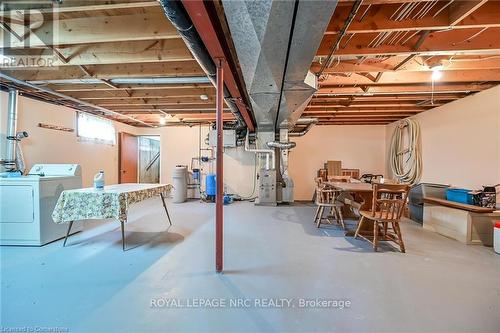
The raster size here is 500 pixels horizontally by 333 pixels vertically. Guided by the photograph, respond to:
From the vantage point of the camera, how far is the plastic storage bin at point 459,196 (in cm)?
330

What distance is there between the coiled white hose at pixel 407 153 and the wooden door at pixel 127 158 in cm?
796

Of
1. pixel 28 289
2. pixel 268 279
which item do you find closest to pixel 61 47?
pixel 28 289

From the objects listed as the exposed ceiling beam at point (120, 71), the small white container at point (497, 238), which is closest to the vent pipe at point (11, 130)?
the exposed ceiling beam at point (120, 71)

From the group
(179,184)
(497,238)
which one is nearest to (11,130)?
(179,184)

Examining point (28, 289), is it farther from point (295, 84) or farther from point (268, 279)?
point (295, 84)

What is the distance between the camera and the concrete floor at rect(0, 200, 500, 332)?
1547 mm

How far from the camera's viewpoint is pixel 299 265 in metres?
2.39

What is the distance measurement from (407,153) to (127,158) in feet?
26.8

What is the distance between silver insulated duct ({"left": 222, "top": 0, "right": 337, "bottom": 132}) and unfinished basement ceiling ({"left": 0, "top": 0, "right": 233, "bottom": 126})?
2.89ft

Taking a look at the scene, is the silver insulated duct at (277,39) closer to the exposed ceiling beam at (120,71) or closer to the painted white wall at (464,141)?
the exposed ceiling beam at (120,71)

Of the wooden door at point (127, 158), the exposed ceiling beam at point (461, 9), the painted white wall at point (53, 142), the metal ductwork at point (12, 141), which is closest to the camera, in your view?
the exposed ceiling beam at point (461, 9)

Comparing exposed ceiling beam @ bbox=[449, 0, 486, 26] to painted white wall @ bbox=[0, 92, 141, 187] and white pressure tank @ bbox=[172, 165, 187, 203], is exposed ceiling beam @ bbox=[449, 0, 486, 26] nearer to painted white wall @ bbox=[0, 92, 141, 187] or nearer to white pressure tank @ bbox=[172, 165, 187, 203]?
white pressure tank @ bbox=[172, 165, 187, 203]

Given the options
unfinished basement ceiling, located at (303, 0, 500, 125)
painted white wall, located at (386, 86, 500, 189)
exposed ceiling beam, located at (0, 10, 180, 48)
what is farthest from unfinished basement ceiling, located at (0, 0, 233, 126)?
painted white wall, located at (386, 86, 500, 189)

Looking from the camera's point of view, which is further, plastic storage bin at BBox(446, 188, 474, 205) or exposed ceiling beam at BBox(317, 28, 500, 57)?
plastic storage bin at BBox(446, 188, 474, 205)
